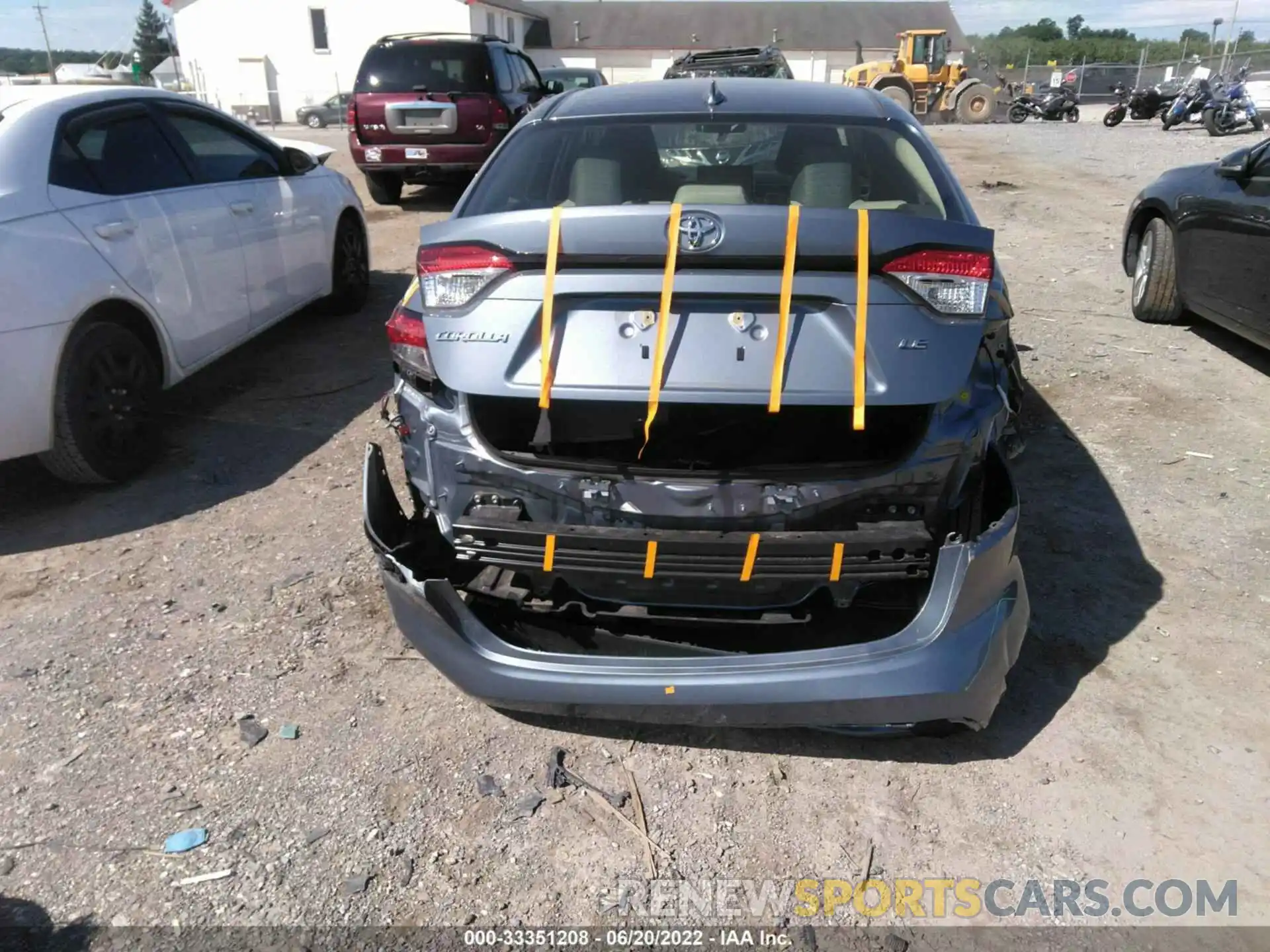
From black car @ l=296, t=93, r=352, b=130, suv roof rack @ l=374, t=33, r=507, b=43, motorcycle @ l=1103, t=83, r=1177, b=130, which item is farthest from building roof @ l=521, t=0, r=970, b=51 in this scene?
suv roof rack @ l=374, t=33, r=507, b=43

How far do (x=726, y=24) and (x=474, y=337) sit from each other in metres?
61.5

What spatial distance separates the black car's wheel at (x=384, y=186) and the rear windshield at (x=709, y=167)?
903 centimetres

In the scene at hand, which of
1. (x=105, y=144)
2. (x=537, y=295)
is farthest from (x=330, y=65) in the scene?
(x=537, y=295)

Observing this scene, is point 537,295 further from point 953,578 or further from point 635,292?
point 953,578

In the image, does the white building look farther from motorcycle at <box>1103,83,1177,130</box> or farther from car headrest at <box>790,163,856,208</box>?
car headrest at <box>790,163,856,208</box>

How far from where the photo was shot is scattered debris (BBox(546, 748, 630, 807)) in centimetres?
254

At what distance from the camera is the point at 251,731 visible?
9.11ft

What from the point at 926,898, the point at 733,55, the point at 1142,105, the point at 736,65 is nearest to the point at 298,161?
the point at 926,898

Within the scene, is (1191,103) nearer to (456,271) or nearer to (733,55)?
(733,55)

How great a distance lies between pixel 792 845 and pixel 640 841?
1.26ft

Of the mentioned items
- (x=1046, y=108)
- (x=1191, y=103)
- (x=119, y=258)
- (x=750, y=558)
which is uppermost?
(x=119, y=258)

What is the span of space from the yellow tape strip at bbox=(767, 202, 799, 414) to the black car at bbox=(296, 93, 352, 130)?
134ft

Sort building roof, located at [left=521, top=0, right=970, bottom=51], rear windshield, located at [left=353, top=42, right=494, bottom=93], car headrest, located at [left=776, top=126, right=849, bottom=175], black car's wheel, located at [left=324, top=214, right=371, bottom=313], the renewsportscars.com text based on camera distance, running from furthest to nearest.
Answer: building roof, located at [left=521, top=0, right=970, bottom=51], rear windshield, located at [left=353, top=42, right=494, bottom=93], black car's wheel, located at [left=324, top=214, right=371, bottom=313], car headrest, located at [left=776, top=126, right=849, bottom=175], the renewsportscars.com text

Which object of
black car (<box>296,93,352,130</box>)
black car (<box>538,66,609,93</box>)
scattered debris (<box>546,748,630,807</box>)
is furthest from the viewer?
black car (<box>296,93,352,130</box>)
